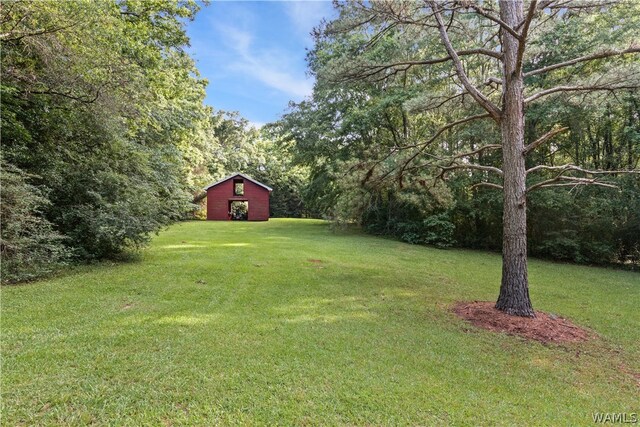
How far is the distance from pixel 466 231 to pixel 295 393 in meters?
16.2

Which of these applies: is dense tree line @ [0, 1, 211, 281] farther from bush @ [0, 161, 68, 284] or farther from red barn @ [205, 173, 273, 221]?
red barn @ [205, 173, 273, 221]

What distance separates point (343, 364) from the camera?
3.56m

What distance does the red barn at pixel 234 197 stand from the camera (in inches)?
1103

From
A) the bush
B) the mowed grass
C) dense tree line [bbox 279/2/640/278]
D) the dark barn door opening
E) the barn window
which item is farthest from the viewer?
the dark barn door opening

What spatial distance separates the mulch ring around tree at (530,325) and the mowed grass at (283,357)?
0.78 ft

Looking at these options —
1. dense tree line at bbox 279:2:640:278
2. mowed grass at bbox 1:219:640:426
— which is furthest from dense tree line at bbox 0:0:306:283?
dense tree line at bbox 279:2:640:278

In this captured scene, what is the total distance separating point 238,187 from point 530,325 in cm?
2623

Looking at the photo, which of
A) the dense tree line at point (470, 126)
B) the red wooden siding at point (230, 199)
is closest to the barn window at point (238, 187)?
the red wooden siding at point (230, 199)

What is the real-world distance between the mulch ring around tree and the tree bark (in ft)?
0.66

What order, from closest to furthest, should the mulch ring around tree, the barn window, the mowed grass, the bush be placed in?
1. the mowed grass
2. the mulch ring around tree
3. the bush
4. the barn window

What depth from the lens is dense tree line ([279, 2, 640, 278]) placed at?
6.17 metres

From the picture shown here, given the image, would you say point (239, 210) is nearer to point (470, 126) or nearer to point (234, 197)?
point (234, 197)

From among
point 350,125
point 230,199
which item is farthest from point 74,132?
point 230,199

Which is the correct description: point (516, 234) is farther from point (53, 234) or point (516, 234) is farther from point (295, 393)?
point (53, 234)
